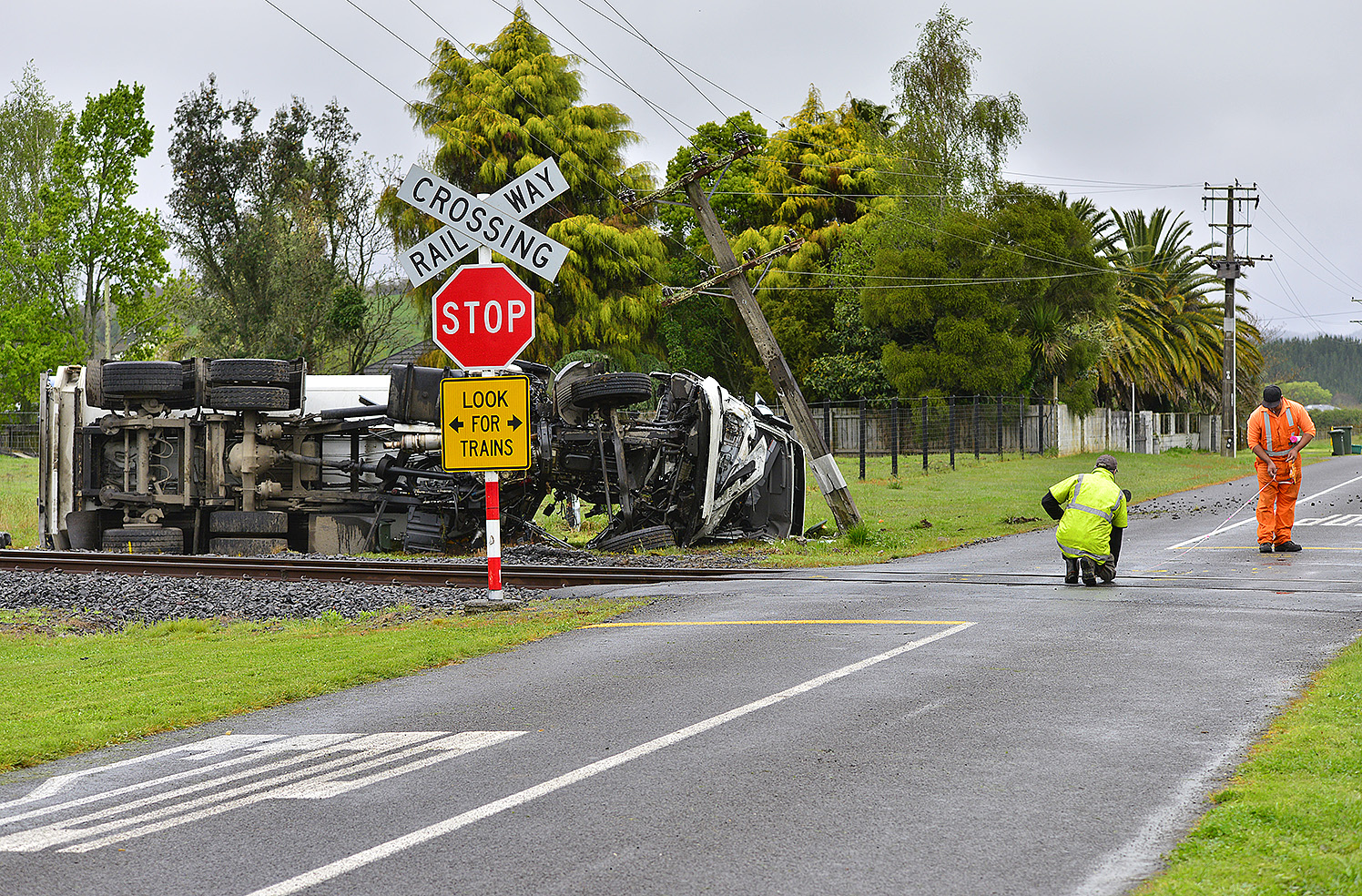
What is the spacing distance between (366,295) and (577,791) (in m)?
49.2

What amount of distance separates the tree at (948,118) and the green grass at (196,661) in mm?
39468

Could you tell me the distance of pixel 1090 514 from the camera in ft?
39.4

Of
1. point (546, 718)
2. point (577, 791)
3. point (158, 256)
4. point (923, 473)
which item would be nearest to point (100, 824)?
point (577, 791)

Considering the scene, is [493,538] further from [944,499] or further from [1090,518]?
[944,499]

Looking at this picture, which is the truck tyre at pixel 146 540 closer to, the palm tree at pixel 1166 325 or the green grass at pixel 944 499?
the green grass at pixel 944 499

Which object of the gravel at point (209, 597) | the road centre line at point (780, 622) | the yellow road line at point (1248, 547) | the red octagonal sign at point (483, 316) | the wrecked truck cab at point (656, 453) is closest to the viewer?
the road centre line at point (780, 622)

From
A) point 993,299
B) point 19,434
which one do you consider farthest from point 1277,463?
point 19,434

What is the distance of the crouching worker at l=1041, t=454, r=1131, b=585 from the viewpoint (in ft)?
39.2

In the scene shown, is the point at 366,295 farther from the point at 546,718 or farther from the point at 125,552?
the point at 546,718

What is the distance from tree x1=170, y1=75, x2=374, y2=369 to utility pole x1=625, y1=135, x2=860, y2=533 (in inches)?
1265

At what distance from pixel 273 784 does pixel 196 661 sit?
13.2 ft

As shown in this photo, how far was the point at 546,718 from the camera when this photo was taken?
7012mm

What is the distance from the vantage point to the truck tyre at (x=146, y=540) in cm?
1833

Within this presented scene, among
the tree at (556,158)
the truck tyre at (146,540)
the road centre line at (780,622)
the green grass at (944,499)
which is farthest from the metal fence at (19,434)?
the road centre line at (780,622)
